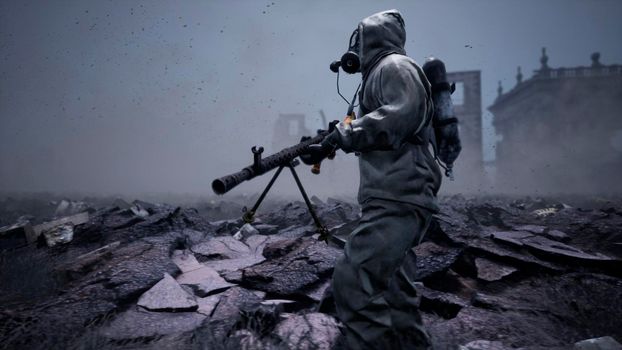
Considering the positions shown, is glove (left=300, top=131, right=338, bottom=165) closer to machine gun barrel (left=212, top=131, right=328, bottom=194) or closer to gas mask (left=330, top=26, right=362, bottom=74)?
machine gun barrel (left=212, top=131, right=328, bottom=194)

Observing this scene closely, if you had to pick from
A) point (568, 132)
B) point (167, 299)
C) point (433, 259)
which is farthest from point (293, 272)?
point (568, 132)

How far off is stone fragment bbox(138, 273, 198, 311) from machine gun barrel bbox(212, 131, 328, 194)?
5.59ft

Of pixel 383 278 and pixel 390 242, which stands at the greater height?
pixel 390 242

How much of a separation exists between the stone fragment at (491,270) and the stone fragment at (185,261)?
135 inches

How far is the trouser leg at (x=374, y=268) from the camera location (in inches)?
63.9

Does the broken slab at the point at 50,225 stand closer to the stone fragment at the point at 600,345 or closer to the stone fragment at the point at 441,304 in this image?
the stone fragment at the point at 441,304

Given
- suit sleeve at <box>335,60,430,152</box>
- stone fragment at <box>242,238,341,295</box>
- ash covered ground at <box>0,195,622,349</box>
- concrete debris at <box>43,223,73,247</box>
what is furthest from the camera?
concrete debris at <box>43,223,73,247</box>

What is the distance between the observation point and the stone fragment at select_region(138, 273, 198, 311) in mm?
2793

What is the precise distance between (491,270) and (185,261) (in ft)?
12.7

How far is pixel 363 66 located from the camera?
200cm

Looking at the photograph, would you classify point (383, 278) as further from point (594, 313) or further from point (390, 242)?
point (594, 313)

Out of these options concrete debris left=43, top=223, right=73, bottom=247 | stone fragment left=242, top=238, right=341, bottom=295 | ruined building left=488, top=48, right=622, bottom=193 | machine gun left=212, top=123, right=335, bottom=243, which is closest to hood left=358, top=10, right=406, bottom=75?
machine gun left=212, top=123, right=335, bottom=243

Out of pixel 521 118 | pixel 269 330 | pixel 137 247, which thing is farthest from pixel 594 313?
pixel 521 118

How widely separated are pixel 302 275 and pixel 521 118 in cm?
3034
